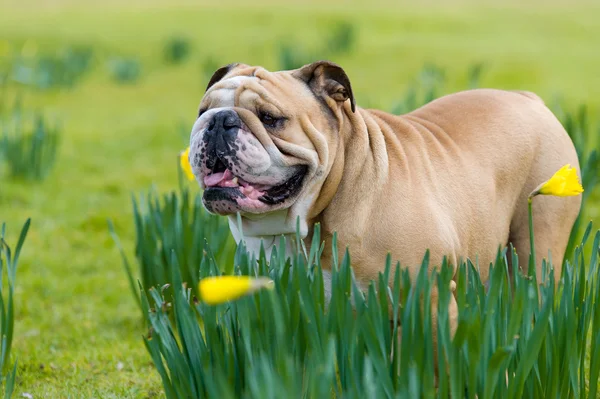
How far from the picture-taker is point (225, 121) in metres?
2.56

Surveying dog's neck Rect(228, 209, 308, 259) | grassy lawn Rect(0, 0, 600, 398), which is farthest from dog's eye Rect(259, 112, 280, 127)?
grassy lawn Rect(0, 0, 600, 398)

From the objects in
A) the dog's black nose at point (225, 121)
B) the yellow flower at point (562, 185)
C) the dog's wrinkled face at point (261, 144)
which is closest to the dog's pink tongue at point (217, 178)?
the dog's wrinkled face at point (261, 144)

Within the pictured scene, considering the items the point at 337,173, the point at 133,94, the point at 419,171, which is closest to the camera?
the point at 337,173

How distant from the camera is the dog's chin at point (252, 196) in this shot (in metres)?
2.57

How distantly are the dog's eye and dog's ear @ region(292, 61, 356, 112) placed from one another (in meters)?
0.20

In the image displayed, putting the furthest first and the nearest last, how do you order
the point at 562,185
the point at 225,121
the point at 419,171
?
1. the point at 419,171
2. the point at 225,121
3. the point at 562,185

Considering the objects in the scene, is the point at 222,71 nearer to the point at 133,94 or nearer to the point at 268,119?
the point at 268,119

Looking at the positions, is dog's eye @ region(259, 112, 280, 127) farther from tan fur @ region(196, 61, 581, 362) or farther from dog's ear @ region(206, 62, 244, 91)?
dog's ear @ region(206, 62, 244, 91)

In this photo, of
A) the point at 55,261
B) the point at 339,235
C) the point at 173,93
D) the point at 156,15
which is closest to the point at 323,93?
the point at 339,235

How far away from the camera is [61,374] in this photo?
3438 millimetres

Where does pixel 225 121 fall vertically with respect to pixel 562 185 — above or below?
above

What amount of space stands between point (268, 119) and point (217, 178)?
0.25 m

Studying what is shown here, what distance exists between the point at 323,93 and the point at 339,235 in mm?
486

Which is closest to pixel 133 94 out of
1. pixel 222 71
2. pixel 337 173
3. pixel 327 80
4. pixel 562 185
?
pixel 222 71
